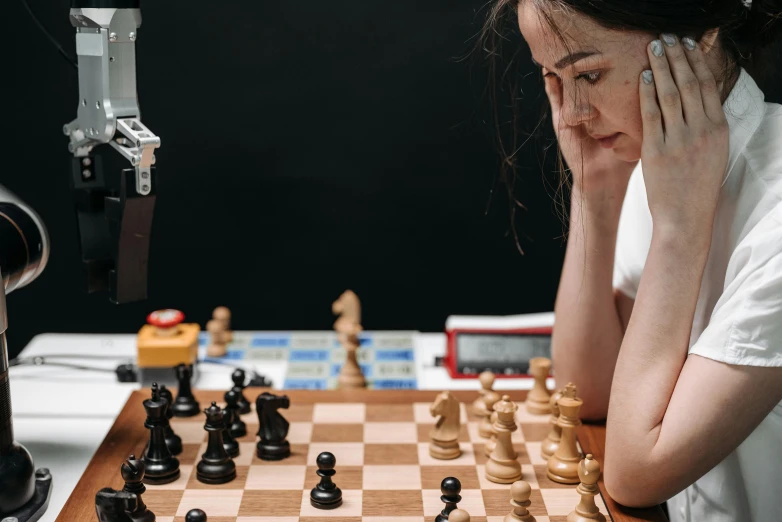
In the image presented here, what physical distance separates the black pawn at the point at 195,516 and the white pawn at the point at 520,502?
0.41 meters

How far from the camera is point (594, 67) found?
1318 mm

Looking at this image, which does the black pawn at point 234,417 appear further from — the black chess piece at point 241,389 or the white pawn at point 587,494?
the white pawn at point 587,494

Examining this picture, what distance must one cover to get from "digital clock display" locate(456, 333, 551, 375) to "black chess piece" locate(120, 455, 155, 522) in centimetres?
92

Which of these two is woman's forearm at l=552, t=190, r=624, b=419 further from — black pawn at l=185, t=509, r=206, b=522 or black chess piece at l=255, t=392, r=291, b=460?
black pawn at l=185, t=509, r=206, b=522

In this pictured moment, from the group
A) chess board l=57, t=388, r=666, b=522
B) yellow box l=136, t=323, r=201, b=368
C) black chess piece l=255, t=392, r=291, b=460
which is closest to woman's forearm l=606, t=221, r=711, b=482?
Answer: chess board l=57, t=388, r=666, b=522

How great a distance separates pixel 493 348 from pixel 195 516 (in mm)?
1015

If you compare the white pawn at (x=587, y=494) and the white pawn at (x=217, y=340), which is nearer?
the white pawn at (x=587, y=494)

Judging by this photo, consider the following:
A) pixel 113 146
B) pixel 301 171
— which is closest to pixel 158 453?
pixel 113 146

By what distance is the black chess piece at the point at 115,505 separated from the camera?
1.19 m

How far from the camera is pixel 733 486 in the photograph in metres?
→ 1.45

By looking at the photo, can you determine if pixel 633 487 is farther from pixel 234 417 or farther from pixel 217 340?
pixel 217 340

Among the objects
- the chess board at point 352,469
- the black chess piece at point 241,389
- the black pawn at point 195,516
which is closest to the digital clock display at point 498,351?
the chess board at point 352,469

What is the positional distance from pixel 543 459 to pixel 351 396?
Answer: 0.40 m

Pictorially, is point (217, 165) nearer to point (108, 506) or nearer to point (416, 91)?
point (416, 91)
